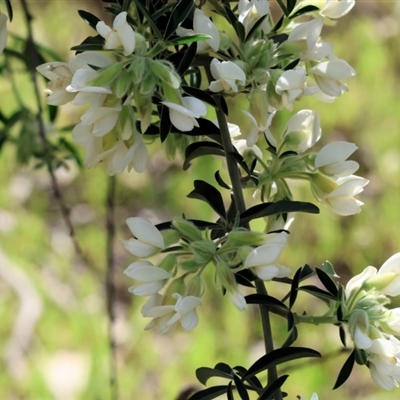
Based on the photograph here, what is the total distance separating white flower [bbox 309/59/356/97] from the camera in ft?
1.56

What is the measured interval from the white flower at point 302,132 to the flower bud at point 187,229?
0.38 ft

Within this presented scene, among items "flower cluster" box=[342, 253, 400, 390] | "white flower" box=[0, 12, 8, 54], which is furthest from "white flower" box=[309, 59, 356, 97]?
"white flower" box=[0, 12, 8, 54]

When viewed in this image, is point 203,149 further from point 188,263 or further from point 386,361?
point 386,361

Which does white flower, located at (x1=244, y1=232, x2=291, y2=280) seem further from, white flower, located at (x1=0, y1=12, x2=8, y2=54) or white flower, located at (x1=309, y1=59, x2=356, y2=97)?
white flower, located at (x1=0, y1=12, x2=8, y2=54)

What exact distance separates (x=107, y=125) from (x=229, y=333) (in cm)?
116

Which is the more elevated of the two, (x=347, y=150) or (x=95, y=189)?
(x=347, y=150)

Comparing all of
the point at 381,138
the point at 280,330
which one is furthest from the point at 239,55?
the point at 381,138

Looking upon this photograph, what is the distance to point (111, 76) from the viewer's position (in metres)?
0.42

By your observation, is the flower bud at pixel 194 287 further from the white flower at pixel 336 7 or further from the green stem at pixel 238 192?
the white flower at pixel 336 7

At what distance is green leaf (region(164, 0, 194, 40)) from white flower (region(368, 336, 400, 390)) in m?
0.27

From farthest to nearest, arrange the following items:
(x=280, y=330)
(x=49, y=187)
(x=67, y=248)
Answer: (x=49, y=187)
(x=67, y=248)
(x=280, y=330)

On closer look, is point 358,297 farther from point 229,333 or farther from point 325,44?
point 229,333

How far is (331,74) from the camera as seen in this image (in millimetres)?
478

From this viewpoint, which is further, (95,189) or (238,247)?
(95,189)
